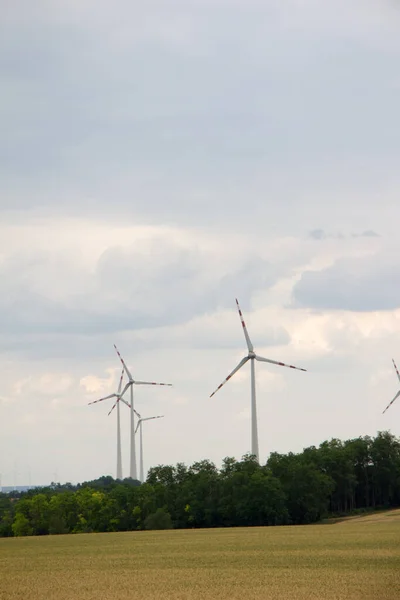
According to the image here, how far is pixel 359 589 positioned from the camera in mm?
61000

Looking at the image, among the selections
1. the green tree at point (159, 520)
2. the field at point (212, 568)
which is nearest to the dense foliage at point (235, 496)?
the green tree at point (159, 520)

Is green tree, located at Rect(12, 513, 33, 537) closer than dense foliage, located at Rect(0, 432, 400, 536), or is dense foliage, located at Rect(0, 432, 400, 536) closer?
dense foliage, located at Rect(0, 432, 400, 536)

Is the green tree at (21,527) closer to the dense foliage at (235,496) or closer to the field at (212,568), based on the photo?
the dense foliage at (235,496)

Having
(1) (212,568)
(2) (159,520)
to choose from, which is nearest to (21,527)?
(2) (159,520)

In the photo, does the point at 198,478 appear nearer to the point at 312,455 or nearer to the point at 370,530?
the point at 312,455

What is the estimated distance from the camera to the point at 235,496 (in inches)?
6156

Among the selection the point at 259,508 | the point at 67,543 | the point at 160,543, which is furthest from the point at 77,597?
the point at 259,508

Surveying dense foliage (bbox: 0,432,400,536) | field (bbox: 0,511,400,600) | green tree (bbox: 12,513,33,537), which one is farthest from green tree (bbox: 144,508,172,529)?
field (bbox: 0,511,400,600)

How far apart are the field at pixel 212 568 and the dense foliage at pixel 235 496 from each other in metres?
37.7

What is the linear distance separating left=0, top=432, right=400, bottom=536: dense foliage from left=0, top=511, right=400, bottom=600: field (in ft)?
124

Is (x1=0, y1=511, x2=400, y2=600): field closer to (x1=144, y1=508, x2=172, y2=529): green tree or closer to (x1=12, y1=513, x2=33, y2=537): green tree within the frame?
(x1=144, y1=508, x2=172, y2=529): green tree

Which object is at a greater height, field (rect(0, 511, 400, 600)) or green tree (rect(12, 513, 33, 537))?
green tree (rect(12, 513, 33, 537))

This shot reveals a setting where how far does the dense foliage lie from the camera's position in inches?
6142

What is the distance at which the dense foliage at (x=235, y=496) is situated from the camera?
512ft
